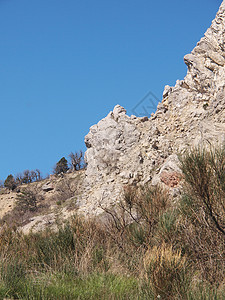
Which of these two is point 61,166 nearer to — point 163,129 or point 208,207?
point 163,129

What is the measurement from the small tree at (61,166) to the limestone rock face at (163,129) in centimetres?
2596

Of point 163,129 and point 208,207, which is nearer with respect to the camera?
point 208,207

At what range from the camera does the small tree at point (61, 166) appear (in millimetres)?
52438

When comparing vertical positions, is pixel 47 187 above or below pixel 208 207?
above

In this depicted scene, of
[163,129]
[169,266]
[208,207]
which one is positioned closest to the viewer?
[169,266]

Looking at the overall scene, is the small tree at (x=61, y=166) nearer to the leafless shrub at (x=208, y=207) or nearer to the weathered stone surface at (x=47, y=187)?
the weathered stone surface at (x=47, y=187)

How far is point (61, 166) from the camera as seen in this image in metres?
52.9

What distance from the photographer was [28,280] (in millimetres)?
6023

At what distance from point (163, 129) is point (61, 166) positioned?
103 feet

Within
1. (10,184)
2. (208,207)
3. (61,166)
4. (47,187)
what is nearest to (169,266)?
(208,207)

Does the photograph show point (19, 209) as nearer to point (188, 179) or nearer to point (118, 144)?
point (118, 144)

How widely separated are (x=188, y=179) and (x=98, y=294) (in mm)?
2568

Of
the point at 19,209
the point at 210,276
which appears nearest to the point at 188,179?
the point at 210,276

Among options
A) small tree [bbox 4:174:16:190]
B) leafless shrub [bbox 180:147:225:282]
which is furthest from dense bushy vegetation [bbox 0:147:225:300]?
small tree [bbox 4:174:16:190]
